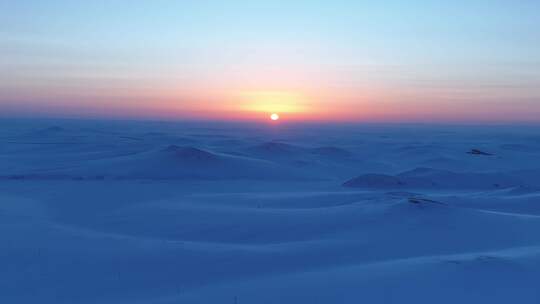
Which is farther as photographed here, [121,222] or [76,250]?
[121,222]

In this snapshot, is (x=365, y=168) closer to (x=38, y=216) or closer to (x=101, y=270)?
(x=38, y=216)

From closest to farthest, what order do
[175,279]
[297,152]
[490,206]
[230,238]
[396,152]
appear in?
[175,279] < [230,238] < [490,206] < [297,152] < [396,152]

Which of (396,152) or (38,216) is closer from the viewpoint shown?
(38,216)

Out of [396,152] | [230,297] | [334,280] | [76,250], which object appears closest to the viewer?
[230,297]

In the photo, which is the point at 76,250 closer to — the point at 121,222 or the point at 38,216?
the point at 121,222

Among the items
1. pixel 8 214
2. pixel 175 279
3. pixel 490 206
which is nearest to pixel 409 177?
pixel 490 206

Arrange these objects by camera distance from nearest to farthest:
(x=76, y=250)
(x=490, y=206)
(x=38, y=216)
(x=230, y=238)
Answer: (x=76, y=250), (x=230, y=238), (x=38, y=216), (x=490, y=206)

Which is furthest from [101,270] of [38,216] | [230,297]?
[38,216]

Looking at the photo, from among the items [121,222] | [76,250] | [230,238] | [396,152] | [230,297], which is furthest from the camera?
[396,152]
